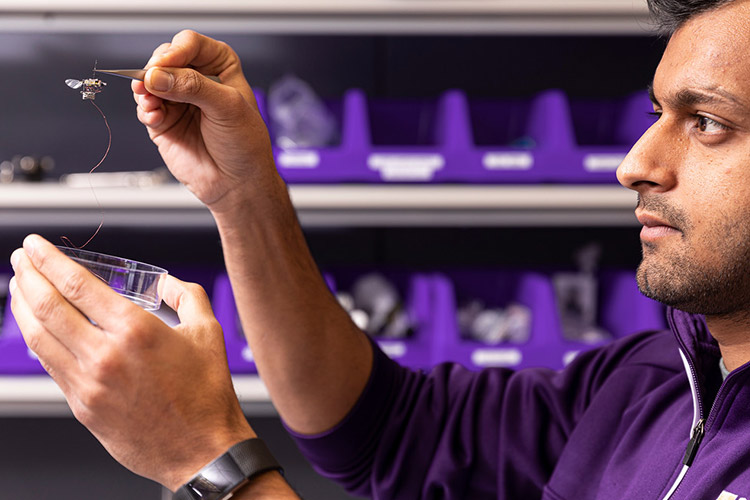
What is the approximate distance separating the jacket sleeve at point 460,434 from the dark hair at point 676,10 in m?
0.47

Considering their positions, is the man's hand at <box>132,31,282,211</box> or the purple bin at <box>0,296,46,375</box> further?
the purple bin at <box>0,296,46,375</box>

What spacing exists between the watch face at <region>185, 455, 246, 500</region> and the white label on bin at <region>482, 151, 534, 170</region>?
3.35 feet

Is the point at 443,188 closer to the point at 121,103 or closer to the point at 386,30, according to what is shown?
the point at 386,30

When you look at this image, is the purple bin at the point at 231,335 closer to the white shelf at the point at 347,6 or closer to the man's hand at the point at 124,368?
the white shelf at the point at 347,6

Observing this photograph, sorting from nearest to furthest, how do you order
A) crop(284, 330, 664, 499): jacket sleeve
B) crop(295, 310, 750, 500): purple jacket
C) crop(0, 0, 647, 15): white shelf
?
crop(295, 310, 750, 500): purple jacket
crop(284, 330, 664, 499): jacket sleeve
crop(0, 0, 647, 15): white shelf

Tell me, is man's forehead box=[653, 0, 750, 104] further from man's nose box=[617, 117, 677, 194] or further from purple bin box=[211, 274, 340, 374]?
purple bin box=[211, 274, 340, 374]

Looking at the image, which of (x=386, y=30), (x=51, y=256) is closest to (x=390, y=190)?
(x=386, y=30)

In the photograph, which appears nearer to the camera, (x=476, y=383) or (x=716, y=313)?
(x=716, y=313)

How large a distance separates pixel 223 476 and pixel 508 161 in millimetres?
1055

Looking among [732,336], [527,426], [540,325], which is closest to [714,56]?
[732,336]

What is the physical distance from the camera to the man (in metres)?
0.67

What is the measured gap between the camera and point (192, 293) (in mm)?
767

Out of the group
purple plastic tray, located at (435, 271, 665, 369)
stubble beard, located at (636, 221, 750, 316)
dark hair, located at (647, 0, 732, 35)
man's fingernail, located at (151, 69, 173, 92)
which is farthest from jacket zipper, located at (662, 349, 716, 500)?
man's fingernail, located at (151, 69, 173, 92)

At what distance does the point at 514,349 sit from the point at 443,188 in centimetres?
37
